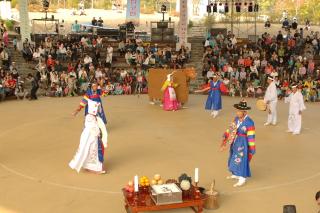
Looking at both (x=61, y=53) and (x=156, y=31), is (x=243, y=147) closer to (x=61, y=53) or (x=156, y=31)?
(x=61, y=53)

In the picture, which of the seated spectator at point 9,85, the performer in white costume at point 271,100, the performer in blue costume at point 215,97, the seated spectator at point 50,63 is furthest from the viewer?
the seated spectator at point 50,63

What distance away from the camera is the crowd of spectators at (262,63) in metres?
16.1

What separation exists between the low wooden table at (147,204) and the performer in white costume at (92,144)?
156cm

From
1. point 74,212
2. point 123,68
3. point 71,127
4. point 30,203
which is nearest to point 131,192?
point 74,212

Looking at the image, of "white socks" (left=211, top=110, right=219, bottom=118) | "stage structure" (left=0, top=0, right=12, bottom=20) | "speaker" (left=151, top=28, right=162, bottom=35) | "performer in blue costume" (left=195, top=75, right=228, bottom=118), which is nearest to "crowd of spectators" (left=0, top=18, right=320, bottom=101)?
"speaker" (left=151, top=28, right=162, bottom=35)

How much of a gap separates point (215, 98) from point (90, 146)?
5295 mm

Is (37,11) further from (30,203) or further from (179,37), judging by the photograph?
(30,203)

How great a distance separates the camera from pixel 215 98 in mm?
12344

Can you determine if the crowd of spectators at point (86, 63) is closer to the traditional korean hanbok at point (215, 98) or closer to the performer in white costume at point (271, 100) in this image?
the traditional korean hanbok at point (215, 98)

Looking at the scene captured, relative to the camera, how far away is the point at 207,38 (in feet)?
68.4

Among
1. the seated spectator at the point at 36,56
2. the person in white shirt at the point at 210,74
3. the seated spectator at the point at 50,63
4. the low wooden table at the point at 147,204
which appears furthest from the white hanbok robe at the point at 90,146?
the seated spectator at the point at 36,56

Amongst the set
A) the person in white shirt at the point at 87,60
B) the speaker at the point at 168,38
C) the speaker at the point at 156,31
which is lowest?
the person in white shirt at the point at 87,60

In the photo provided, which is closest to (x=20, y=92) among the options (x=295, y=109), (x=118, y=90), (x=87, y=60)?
(x=118, y=90)

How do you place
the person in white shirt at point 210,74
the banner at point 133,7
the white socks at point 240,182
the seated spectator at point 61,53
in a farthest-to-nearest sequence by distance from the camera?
the banner at point 133,7 < the seated spectator at point 61,53 < the person in white shirt at point 210,74 < the white socks at point 240,182
